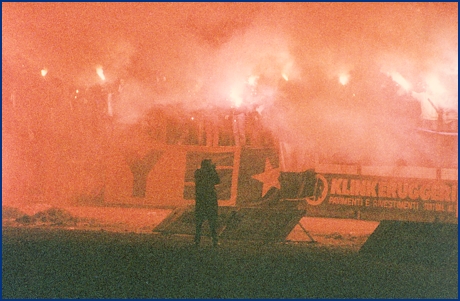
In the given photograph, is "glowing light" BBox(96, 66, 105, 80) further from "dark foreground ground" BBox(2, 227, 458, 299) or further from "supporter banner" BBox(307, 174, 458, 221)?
"dark foreground ground" BBox(2, 227, 458, 299)

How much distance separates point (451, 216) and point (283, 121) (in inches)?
195

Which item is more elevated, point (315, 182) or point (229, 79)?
point (229, 79)

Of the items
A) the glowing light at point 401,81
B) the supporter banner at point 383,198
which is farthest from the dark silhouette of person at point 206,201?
the glowing light at point 401,81

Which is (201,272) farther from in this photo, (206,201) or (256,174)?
(256,174)

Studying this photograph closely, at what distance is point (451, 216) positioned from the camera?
496 inches

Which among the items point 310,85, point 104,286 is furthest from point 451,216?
point 104,286

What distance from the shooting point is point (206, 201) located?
923 centimetres

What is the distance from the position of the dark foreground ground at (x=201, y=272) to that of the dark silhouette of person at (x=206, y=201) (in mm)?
332

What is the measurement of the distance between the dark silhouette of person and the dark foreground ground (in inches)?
13.1

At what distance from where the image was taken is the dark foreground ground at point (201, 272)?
20.3ft

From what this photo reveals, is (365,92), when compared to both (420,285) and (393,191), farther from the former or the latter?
(420,285)

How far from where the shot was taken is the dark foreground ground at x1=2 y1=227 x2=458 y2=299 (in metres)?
6.19

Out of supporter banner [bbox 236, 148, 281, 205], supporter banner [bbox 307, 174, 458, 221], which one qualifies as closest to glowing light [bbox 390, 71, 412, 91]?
supporter banner [bbox 307, 174, 458, 221]

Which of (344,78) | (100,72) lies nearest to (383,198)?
(344,78)
